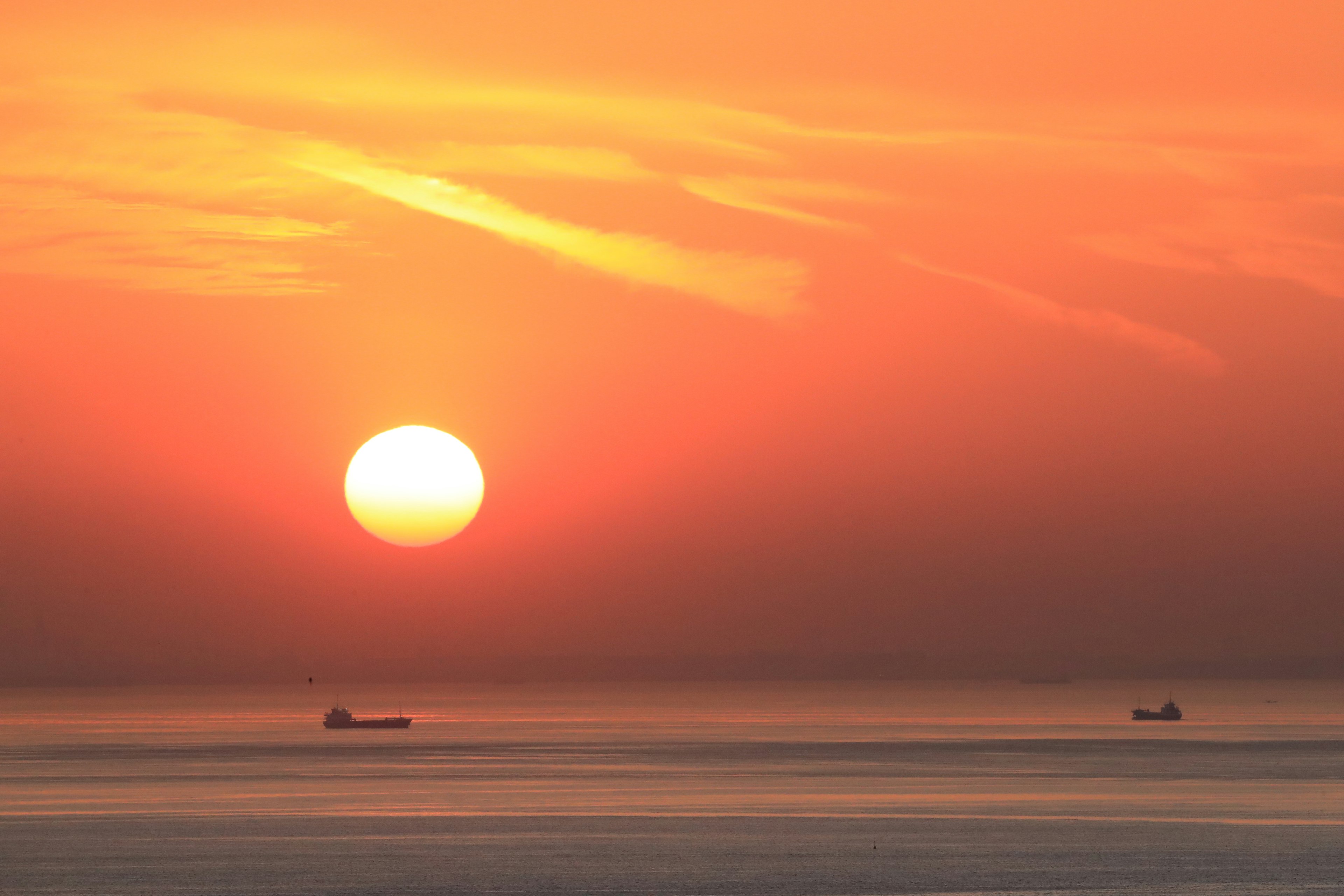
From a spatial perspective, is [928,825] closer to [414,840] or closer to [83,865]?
[414,840]

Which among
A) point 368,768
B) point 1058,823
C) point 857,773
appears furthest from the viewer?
point 368,768

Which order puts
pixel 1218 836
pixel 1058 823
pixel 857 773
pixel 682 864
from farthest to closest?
1. pixel 857 773
2. pixel 1058 823
3. pixel 1218 836
4. pixel 682 864

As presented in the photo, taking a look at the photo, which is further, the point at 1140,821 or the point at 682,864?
the point at 1140,821

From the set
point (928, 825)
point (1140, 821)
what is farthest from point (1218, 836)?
point (928, 825)

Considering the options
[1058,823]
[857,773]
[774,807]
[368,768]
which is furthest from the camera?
[368,768]

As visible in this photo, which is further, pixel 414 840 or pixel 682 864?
pixel 414 840

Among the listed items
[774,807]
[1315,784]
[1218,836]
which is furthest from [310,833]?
[1315,784]

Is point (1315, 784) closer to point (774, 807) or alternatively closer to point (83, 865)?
point (774, 807)

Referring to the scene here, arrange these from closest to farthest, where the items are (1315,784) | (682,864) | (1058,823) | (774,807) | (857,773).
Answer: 1. (682,864)
2. (1058,823)
3. (774,807)
4. (1315,784)
5. (857,773)
